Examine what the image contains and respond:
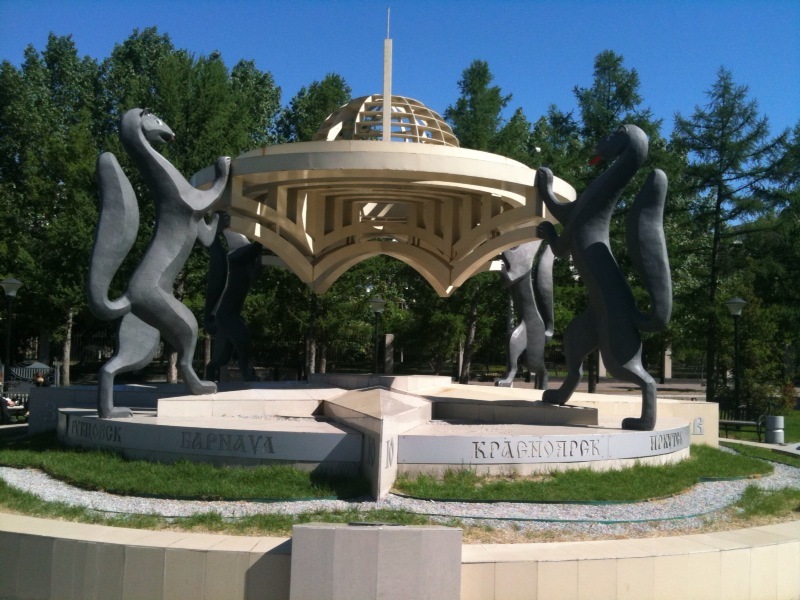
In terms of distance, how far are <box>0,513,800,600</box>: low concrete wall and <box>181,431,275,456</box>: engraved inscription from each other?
3821mm

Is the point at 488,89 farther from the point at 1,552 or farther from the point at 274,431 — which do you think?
the point at 1,552

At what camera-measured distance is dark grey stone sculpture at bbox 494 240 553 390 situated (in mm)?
19328

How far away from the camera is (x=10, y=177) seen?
37.3 metres

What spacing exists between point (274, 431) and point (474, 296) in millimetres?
21594

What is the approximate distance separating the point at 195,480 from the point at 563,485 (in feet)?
15.8

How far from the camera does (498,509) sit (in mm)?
9062

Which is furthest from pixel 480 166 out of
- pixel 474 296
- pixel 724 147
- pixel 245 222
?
pixel 724 147

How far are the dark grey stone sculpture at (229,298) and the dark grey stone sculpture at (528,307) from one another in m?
6.39

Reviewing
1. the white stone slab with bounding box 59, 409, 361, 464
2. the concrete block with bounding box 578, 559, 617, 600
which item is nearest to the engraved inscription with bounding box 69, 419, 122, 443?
the white stone slab with bounding box 59, 409, 361, 464

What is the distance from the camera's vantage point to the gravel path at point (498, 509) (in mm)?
8438

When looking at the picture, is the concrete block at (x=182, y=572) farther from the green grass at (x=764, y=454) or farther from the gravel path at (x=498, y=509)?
the green grass at (x=764, y=454)

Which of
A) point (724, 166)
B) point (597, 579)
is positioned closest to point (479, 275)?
point (724, 166)

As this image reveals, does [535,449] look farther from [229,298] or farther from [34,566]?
[229,298]

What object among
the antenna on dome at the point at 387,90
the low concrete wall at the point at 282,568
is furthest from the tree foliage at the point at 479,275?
the low concrete wall at the point at 282,568
